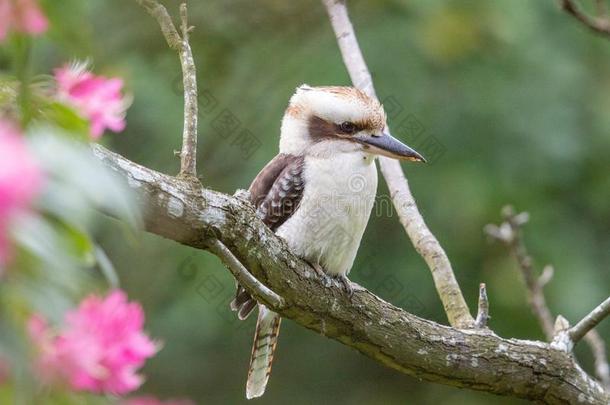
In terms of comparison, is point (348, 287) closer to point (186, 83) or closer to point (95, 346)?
point (186, 83)

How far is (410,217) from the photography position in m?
2.83

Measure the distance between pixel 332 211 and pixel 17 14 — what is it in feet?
6.39

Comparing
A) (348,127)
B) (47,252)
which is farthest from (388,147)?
(47,252)

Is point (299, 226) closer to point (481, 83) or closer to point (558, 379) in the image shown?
point (558, 379)

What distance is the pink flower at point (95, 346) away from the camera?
33.7 inches

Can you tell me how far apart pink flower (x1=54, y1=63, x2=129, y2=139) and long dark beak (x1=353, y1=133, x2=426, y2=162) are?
1139 millimetres

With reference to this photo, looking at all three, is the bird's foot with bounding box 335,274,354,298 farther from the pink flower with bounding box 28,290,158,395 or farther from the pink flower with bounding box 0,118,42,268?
the pink flower with bounding box 0,118,42,268

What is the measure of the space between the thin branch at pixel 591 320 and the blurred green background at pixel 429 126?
1.94 metres

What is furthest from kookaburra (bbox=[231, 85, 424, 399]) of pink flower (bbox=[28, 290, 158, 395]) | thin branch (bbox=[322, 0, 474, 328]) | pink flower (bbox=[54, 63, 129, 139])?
pink flower (bbox=[28, 290, 158, 395])

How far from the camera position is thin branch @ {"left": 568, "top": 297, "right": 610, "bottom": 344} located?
2276 mm

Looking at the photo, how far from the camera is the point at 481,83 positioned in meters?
4.58

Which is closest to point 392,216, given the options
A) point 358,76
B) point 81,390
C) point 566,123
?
point 566,123

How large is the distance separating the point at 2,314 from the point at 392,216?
4.06 meters

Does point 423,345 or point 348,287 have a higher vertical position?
point 348,287
